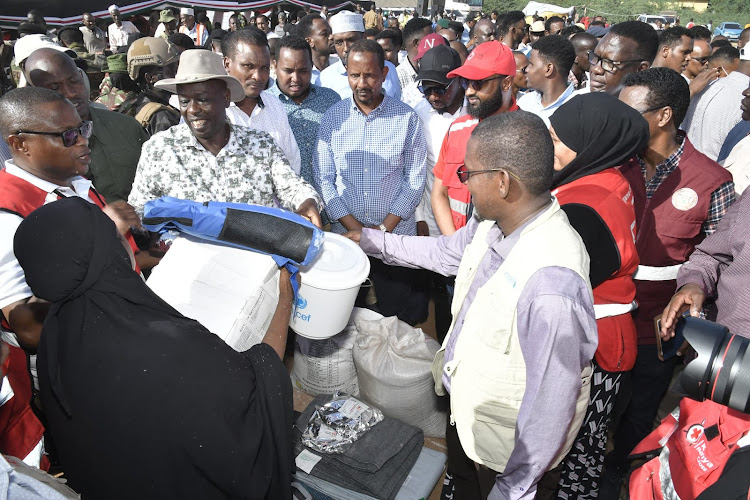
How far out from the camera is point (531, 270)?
160cm

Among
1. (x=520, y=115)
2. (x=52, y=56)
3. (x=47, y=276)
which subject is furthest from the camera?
(x=52, y=56)

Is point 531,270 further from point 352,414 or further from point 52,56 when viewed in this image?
point 52,56

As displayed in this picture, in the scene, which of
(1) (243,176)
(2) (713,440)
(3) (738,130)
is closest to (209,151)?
(1) (243,176)

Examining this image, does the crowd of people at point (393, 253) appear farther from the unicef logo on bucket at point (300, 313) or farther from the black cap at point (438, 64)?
the unicef logo on bucket at point (300, 313)

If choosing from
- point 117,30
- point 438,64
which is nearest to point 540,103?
point 438,64

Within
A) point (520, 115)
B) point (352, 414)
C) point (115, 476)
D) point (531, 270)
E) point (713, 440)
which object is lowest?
point (352, 414)

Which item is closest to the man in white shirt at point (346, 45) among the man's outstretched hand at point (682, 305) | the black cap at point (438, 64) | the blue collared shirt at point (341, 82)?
the blue collared shirt at point (341, 82)

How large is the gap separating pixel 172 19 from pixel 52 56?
11174 mm

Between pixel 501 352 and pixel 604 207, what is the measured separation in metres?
0.69

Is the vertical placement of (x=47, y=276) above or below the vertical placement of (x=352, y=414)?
above

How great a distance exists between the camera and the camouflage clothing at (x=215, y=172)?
2.69 metres

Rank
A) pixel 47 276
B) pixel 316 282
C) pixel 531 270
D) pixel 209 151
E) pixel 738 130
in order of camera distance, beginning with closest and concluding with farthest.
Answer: pixel 47 276, pixel 531 270, pixel 316 282, pixel 209 151, pixel 738 130

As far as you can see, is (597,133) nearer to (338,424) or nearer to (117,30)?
(338,424)

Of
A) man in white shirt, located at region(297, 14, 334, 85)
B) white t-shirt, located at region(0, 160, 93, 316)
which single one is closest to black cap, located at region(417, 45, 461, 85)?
man in white shirt, located at region(297, 14, 334, 85)
